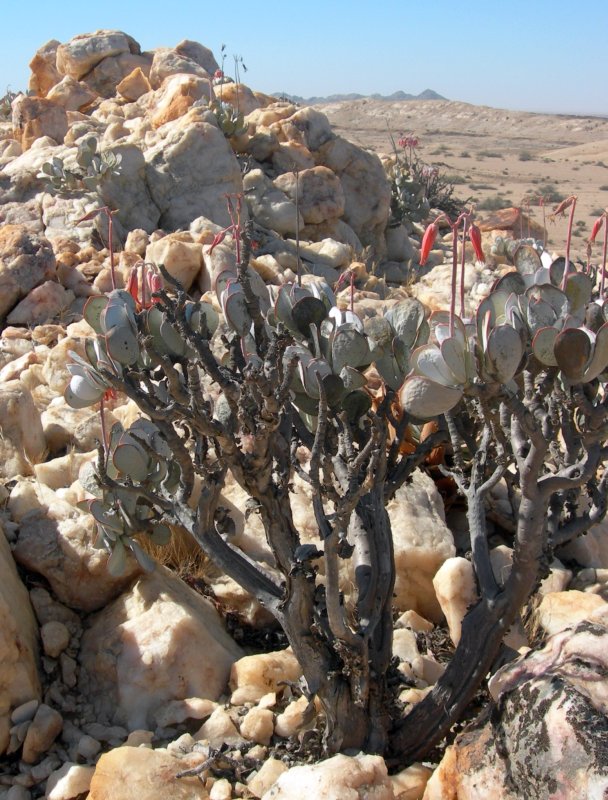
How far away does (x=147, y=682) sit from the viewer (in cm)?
286

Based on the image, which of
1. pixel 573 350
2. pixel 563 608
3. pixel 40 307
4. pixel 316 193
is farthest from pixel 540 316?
pixel 316 193

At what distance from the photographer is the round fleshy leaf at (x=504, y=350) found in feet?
6.17

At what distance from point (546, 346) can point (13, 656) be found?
2014 millimetres

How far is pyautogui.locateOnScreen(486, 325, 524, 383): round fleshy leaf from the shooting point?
6.17 feet

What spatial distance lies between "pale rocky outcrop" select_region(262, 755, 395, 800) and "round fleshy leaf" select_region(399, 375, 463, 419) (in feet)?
3.15

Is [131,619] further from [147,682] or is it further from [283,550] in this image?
[283,550]

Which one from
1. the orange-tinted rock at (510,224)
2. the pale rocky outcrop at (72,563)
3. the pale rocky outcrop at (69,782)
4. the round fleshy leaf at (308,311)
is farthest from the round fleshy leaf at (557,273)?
the orange-tinted rock at (510,224)

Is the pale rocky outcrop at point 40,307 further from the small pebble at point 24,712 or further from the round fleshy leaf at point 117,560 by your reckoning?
the small pebble at point 24,712

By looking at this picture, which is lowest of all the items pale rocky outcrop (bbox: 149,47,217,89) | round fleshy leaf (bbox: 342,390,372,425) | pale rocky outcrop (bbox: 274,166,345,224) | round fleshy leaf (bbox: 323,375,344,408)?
round fleshy leaf (bbox: 342,390,372,425)

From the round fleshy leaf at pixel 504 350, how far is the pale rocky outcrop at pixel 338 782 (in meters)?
1.11

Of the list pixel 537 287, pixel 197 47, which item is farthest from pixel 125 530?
pixel 197 47

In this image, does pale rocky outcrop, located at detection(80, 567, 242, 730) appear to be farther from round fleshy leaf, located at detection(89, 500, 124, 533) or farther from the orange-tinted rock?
the orange-tinted rock

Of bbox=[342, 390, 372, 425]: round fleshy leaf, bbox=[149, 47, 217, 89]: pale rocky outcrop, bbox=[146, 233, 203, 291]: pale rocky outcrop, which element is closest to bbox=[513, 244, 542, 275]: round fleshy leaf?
bbox=[342, 390, 372, 425]: round fleshy leaf

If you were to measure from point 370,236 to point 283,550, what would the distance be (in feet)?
26.5
